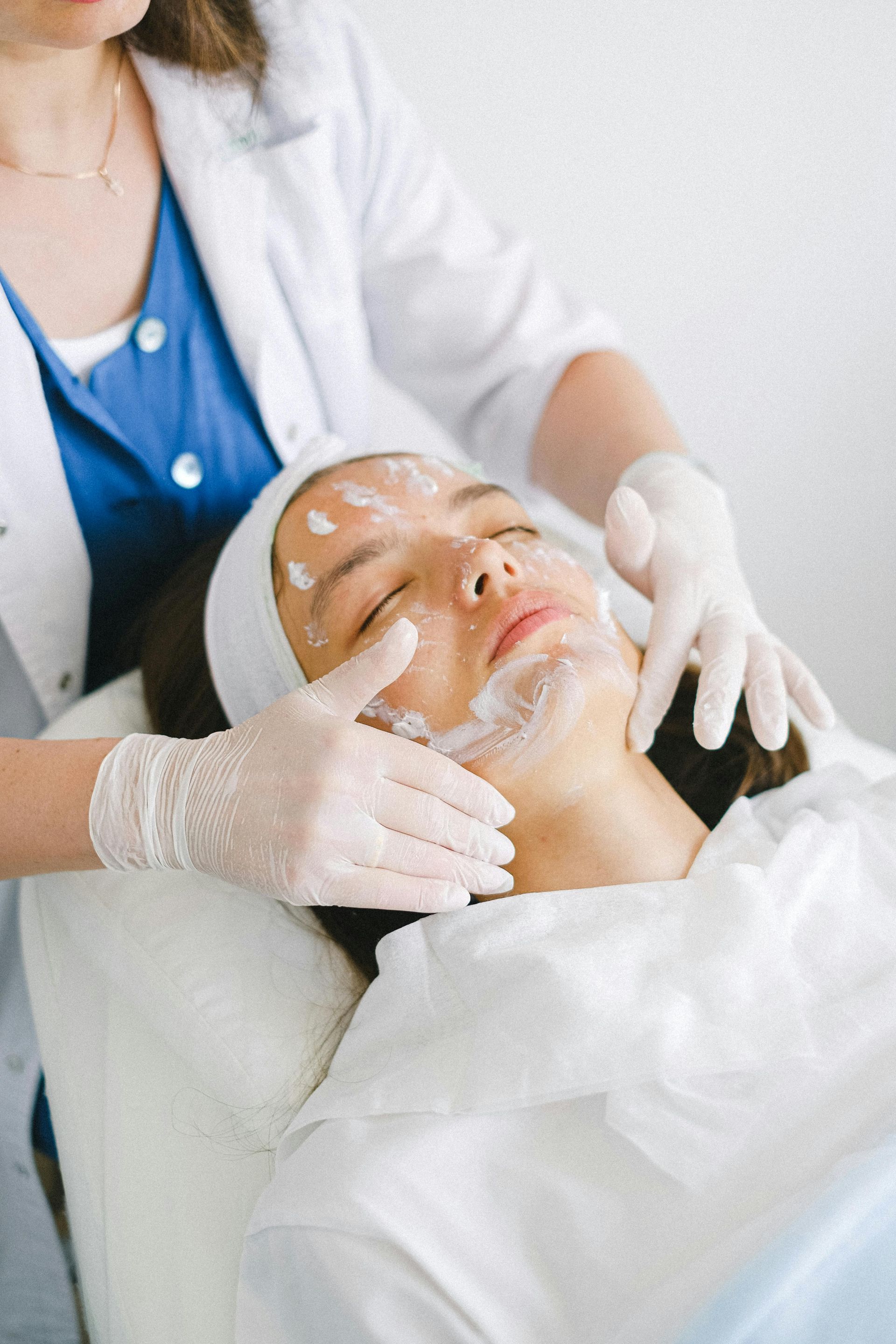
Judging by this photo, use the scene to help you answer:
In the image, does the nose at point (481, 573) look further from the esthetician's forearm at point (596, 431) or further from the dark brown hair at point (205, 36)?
the dark brown hair at point (205, 36)

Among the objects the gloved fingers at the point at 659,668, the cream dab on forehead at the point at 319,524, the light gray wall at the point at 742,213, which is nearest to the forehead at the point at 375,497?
the cream dab on forehead at the point at 319,524

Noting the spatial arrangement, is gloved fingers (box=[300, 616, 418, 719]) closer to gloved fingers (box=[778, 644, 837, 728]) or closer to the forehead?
the forehead

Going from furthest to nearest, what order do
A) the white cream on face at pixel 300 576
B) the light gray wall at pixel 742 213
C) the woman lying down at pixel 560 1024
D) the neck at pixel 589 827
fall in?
the light gray wall at pixel 742 213, the white cream on face at pixel 300 576, the neck at pixel 589 827, the woman lying down at pixel 560 1024

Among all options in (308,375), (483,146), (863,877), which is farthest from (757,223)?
(863,877)

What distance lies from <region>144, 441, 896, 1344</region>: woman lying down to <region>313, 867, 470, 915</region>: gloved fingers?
0.05 m

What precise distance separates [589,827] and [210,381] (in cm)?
79

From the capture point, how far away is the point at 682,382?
2133 mm

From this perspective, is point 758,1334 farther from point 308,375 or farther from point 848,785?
point 308,375

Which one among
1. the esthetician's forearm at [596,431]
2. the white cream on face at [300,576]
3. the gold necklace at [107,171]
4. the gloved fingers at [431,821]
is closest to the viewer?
the gloved fingers at [431,821]

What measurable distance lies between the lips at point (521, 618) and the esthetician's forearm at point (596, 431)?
1.58ft

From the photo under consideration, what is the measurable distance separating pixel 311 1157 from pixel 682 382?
1.75 m

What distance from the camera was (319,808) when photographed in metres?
0.88

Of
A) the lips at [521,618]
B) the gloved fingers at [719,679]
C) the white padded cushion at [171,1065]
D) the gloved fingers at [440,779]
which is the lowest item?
the white padded cushion at [171,1065]

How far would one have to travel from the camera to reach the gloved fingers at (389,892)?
0.90 meters
